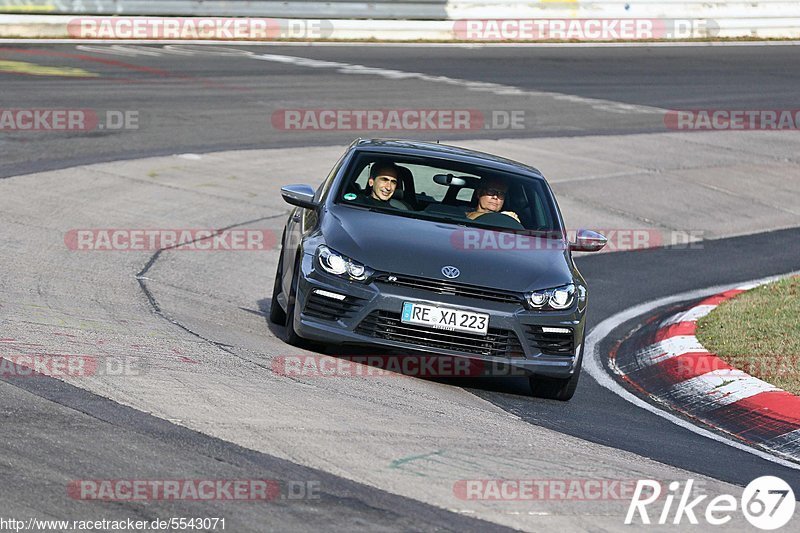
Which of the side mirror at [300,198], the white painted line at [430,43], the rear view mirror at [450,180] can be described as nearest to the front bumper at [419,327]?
the side mirror at [300,198]

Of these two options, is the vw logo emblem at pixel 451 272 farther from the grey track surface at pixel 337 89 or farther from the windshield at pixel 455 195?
the grey track surface at pixel 337 89

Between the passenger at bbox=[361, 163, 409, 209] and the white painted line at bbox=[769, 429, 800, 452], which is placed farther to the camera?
the passenger at bbox=[361, 163, 409, 209]

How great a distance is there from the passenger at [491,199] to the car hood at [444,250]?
1.08ft

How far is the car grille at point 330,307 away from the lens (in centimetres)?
801

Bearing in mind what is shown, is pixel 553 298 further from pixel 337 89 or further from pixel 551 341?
pixel 337 89

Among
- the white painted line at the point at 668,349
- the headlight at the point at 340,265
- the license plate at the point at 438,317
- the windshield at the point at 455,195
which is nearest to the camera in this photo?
the license plate at the point at 438,317

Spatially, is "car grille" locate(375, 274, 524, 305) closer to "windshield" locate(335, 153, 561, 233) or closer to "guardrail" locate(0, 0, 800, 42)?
"windshield" locate(335, 153, 561, 233)

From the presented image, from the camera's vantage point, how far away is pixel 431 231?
343 inches

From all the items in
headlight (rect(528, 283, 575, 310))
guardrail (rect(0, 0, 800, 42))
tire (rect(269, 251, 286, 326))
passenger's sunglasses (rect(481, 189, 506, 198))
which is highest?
guardrail (rect(0, 0, 800, 42))

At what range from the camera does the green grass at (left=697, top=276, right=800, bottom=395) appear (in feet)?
30.6

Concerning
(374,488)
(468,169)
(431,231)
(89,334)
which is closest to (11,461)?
(374,488)

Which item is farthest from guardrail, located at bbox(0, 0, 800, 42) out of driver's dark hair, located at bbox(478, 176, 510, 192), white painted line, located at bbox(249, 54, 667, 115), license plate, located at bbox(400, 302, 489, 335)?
license plate, located at bbox(400, 302, 489, 335)

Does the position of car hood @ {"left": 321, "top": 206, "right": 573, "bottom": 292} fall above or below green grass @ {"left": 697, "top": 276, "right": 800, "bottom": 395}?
above

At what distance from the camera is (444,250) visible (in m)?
8.33
